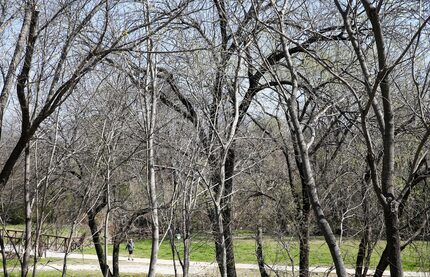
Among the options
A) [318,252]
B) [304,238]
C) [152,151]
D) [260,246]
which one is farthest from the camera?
[318,252]

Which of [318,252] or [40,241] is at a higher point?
[40,241]

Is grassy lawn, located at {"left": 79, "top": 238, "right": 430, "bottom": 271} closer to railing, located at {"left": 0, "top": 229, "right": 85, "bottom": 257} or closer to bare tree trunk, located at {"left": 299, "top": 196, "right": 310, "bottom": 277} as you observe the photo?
bare tree trunk, located at {"left": 299, "top": 196, "right": 310, "bottom": 277}

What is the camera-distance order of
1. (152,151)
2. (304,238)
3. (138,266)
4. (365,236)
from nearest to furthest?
(152,151) < (365,236) < (304,238) < (138,266)

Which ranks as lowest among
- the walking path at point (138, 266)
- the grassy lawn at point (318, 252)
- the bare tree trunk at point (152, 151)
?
the walking path at point (138, 266)

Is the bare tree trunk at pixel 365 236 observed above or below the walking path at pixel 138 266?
above

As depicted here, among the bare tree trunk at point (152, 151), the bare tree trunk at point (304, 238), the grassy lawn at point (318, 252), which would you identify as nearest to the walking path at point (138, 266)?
the grassy lawn at point (318, 252)

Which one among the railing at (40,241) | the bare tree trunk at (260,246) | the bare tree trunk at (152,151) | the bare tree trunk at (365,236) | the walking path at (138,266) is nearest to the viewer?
the bare tree trunk at (152,151)

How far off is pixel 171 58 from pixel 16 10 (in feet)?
8.08

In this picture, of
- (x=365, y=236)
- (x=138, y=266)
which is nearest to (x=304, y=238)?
(x=365, y=236)

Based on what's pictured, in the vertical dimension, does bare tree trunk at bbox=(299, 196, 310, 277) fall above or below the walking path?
above

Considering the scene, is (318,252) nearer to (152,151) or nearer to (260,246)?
(260,246)

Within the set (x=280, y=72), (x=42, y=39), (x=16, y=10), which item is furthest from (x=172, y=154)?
(x=16, y=10)

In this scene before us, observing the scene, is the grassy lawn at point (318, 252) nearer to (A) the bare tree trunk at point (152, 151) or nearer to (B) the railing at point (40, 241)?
(B) the railing at point (40, 241)

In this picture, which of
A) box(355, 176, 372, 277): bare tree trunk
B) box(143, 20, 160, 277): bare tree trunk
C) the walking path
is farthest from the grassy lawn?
box(143, 20, 160, 277): bare tree trunk
